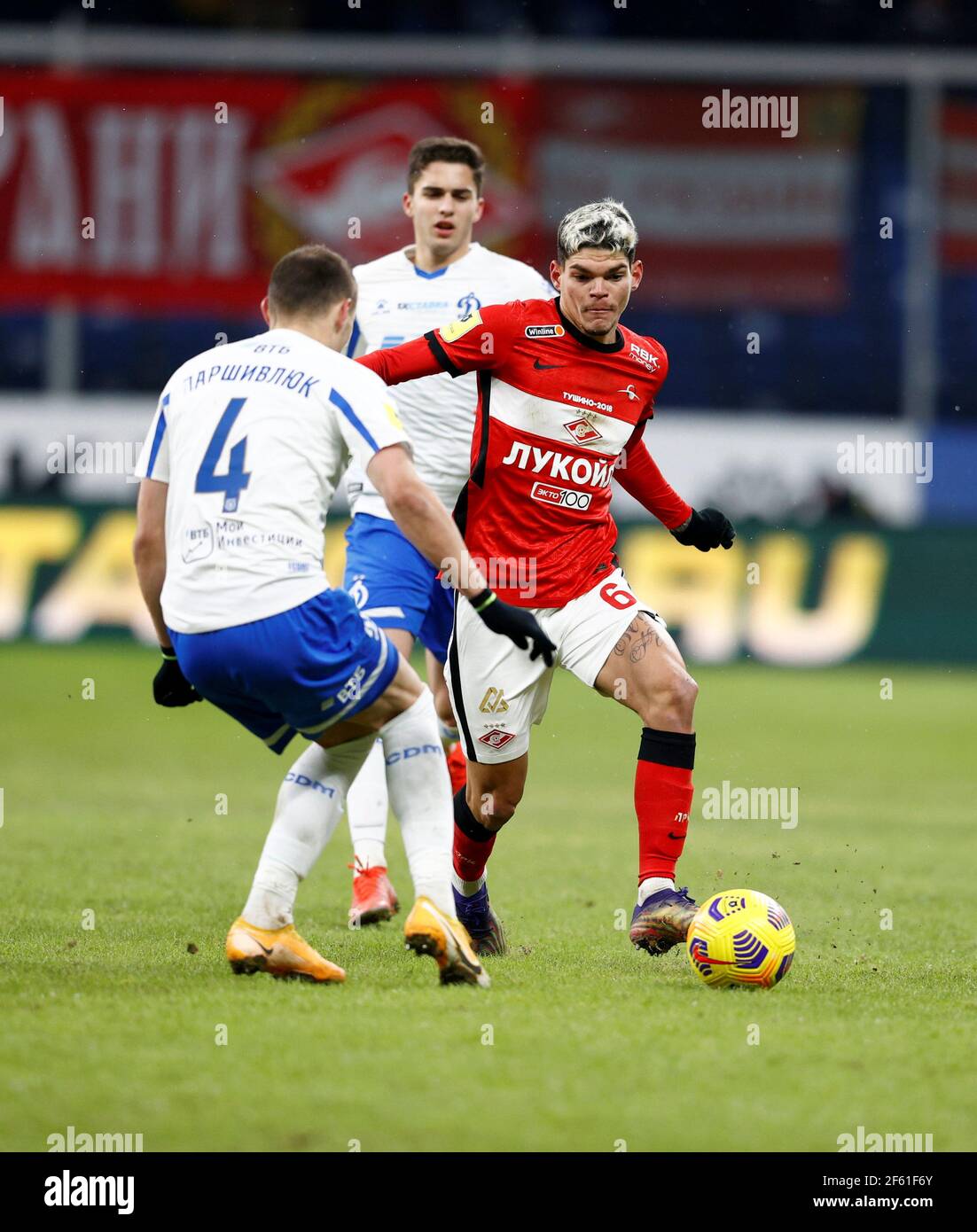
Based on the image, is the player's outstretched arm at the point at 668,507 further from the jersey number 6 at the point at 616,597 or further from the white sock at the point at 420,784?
the white sock at the point at 420,784

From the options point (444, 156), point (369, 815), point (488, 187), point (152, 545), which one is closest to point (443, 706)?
point (369, 815)

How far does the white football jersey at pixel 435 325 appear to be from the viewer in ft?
24.2

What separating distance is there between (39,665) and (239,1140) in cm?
1305

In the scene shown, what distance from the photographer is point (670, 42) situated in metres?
23.7

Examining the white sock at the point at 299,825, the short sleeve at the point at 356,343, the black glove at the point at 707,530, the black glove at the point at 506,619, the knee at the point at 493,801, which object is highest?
the short sleeve at the point at 356,343

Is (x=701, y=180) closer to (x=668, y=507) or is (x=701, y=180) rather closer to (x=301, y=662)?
(x=668, y=507)

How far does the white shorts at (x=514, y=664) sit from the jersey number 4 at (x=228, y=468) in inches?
48.6

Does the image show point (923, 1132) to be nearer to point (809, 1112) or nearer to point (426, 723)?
point (809, 1112)

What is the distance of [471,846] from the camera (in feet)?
20.8

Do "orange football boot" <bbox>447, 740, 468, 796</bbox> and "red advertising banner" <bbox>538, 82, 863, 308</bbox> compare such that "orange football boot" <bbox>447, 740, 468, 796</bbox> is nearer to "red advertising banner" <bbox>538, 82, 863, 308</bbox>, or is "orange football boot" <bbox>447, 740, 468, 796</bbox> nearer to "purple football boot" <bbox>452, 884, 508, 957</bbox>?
"purple football boot" <bbox>452, 884, 508, 957</bbox>

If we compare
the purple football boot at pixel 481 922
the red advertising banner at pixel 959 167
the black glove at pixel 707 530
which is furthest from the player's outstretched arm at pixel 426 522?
the red advertising banner at pixel 959 167

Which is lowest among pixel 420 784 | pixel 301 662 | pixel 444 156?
pixel 420 784

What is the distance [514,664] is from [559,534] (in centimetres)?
47

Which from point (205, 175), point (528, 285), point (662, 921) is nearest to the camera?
point (662, 921)
